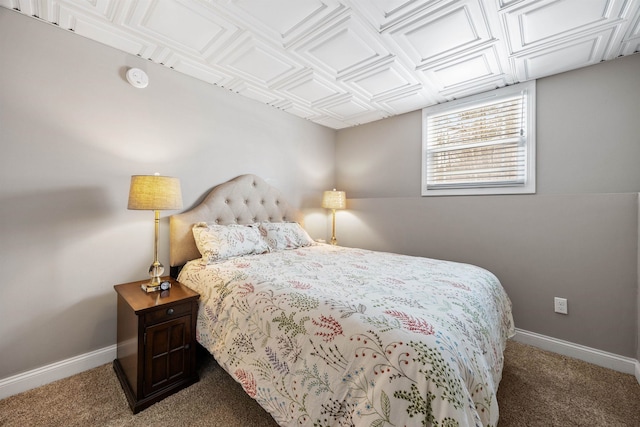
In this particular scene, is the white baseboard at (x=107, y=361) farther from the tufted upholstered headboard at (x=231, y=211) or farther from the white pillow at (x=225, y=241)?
the white pillow at (x=225, y=241)

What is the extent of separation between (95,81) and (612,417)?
3933 millimetres

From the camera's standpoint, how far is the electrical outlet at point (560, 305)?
2208 millimetres

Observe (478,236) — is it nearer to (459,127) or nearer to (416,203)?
(416,203)

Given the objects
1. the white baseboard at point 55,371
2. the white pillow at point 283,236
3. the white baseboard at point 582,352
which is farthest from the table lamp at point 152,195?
the white baseboard at point 582,352

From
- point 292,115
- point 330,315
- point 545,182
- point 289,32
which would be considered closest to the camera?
point 330,315

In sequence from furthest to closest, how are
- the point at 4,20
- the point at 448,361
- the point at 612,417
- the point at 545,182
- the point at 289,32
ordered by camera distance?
the point at 545,182
the point at 289,32
the point at 4,20
the point at 612,417
the point at 448,361

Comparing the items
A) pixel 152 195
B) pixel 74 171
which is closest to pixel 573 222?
pixel 152 195

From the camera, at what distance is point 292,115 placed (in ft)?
11.1

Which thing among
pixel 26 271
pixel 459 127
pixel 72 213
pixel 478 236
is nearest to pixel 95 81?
pixel 72 213

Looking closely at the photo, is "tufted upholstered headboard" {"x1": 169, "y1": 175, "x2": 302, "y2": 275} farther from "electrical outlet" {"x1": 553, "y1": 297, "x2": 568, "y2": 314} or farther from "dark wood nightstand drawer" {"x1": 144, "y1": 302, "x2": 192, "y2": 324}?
"electrical outlet" {"x1": 553, "y1": 297, "x2": 568, "y2": 314}

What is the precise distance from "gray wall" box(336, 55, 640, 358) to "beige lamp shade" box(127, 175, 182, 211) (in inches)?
98.2

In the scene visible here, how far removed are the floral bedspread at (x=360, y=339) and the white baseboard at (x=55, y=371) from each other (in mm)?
899

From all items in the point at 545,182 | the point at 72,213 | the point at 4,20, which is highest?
the point at 4,20

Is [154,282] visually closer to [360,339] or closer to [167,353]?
[167,353]
